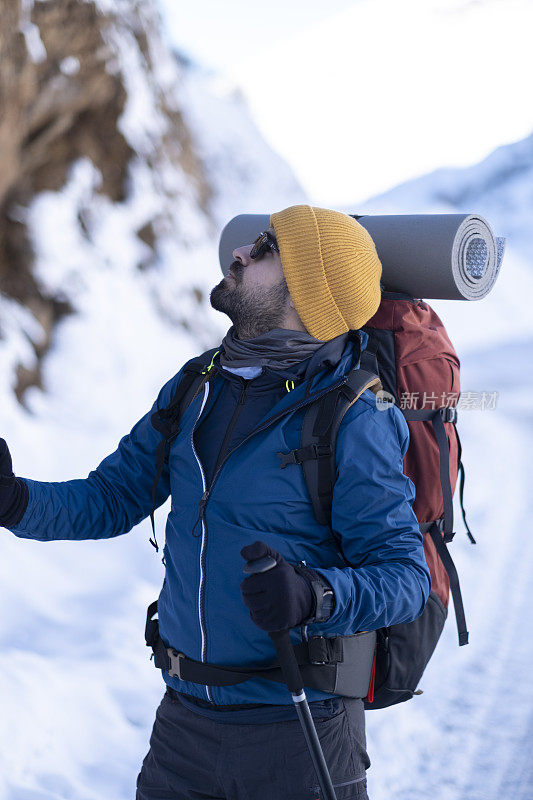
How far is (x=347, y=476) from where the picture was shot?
1797mm

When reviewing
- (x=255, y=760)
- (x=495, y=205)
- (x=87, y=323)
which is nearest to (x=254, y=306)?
(x=255, y=760)

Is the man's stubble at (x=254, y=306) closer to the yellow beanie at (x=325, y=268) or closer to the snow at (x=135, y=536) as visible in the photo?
the yellow beanie at (x=325, y=268)

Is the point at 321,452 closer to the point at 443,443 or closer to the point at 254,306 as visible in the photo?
the point at 254,306

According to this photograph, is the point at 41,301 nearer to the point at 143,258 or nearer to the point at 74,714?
the point at 143,258

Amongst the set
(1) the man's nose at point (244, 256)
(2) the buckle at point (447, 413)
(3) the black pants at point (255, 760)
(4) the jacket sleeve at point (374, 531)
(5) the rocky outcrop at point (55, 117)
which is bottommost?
(3) the black pants at point (255, 760)

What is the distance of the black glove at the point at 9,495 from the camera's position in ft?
6.46

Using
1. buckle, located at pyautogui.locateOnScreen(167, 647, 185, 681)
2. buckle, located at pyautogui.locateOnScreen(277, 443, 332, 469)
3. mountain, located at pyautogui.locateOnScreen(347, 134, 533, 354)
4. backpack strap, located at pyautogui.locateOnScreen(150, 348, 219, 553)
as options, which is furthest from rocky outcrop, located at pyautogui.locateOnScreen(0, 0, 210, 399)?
mountain, located at pyautogui.locateOnScreen(347, 134, 533, 354)

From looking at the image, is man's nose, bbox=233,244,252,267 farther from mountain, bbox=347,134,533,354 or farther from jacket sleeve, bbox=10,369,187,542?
mountain, bbox=347,134,533,354

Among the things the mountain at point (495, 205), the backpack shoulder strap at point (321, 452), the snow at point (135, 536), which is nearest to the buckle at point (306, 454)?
the backpack shoulder strap at point (321, 452)

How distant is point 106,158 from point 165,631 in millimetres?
7303

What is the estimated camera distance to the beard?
212 cm

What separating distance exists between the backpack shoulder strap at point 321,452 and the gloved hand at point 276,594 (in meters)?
0.26

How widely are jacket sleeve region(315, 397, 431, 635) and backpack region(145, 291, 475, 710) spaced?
15 cm

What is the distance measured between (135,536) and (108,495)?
3.31m
